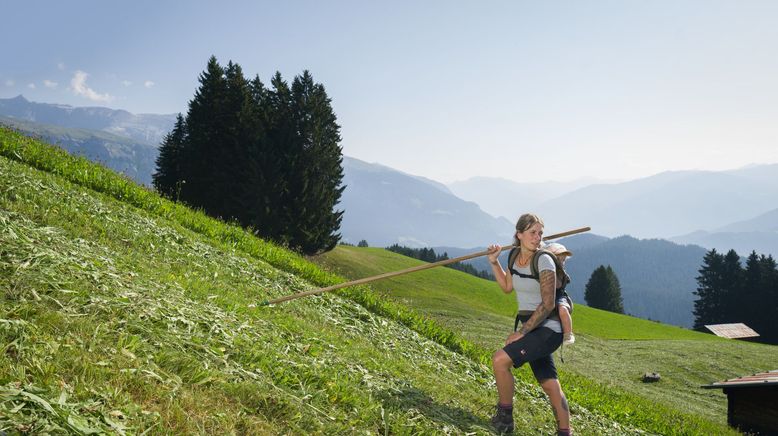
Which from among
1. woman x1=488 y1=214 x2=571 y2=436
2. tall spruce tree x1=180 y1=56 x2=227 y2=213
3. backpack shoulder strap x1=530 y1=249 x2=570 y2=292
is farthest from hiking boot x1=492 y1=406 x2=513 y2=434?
tall spruce tree x1=180 y1=56 x2=227 y2=213

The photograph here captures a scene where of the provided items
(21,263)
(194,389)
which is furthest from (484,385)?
(21,263)

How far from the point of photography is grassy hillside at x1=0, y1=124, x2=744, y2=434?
3.91 meters

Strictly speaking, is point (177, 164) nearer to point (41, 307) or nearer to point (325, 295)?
point (325, 295)

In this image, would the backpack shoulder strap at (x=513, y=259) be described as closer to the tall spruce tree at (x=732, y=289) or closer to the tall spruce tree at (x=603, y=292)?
the tall spruce tree at (x=732, y=289)

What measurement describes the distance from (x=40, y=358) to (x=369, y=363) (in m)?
4.91

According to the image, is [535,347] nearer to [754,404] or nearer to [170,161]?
[754,404]

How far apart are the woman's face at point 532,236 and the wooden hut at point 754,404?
16.8m

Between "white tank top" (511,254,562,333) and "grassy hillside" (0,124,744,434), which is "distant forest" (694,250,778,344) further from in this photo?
"white tank top" (511,254,562,333)

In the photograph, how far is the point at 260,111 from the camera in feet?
160

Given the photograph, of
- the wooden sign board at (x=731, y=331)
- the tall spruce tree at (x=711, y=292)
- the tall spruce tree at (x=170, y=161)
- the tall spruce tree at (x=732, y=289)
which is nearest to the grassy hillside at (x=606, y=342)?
the wooden sign board at (x=731, y=331)

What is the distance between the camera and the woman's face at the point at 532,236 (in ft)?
22.2

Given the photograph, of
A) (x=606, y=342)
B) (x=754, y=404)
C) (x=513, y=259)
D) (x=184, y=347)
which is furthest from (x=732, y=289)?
(x=184, y=347)

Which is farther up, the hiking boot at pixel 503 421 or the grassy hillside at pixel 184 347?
the grassy hillside at pixel 184 347

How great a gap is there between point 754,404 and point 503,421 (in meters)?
18.5
